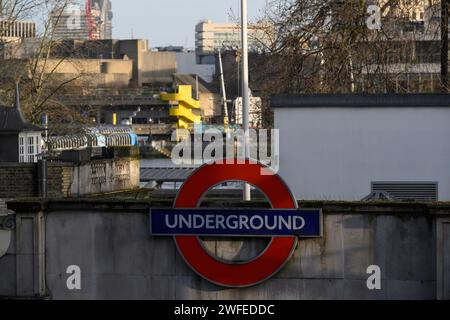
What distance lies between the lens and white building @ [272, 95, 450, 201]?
77.4ft

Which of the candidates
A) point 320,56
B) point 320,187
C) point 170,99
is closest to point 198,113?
point 170,99

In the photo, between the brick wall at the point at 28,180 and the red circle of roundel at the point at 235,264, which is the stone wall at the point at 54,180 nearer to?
the brick wall at the point at 28,180

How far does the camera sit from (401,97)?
23672mm

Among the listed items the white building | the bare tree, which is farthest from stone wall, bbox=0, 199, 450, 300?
the bare tree

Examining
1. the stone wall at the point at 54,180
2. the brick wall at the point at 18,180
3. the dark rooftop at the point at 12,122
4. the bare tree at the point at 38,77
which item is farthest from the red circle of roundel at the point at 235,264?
the bare tree at the point at 38,77

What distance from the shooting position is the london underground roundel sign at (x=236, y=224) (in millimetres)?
16797

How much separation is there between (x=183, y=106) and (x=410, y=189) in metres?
99.2

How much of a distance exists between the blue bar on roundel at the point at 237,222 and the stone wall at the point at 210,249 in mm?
160

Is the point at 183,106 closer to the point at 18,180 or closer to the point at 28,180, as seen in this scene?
the point at 18,180

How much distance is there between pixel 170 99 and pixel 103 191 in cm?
8803

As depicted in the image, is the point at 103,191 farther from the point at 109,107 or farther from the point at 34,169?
the point at 109,107

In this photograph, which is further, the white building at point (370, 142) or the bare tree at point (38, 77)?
the bare tree at point (38, 77)

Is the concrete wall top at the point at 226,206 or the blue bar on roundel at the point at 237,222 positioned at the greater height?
the concrete wall top at the point at 226,206
